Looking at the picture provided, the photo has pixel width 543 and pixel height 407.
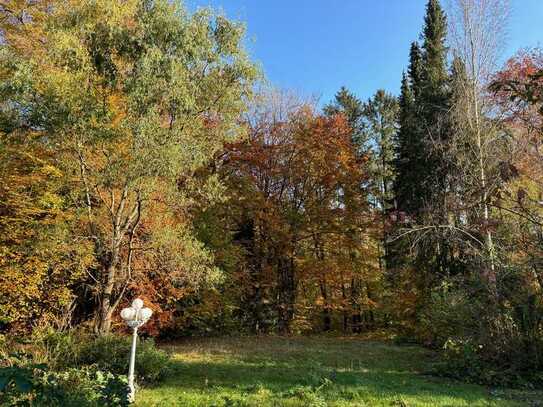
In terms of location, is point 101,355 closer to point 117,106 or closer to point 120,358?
point 120,358

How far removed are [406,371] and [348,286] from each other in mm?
15070

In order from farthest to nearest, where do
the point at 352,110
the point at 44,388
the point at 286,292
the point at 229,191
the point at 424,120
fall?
1. the point at 352,110
2. the point at 286,292
3. the point at 229,191
4. the point at 424,120
5. the point at 44,388

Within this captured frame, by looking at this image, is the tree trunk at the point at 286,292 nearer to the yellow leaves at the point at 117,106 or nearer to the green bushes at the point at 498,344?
the green bushes at the point at 498,344

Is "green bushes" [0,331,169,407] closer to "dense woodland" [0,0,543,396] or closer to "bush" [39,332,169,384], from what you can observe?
"bush" [39,332,169,384]

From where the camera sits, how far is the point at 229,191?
17031 mm

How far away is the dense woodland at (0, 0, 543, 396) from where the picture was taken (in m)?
8.34

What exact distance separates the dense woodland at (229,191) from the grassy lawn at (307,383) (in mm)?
1362

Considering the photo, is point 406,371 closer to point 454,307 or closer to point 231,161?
point 454,307

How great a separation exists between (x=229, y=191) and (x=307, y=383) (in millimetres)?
10799

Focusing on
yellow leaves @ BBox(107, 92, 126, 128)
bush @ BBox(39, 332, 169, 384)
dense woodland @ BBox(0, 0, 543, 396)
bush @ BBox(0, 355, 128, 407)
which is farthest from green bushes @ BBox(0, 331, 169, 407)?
yellow leaves @ BBox(107, 92, 126, 128)

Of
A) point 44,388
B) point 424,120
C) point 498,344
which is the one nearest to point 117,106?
point 44,388

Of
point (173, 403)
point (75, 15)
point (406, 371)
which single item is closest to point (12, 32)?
point (75, 15)

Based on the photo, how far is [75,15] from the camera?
8797mm

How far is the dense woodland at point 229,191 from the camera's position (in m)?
8.34
